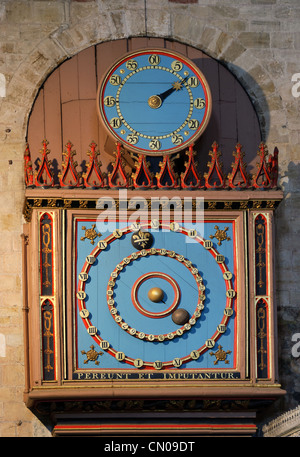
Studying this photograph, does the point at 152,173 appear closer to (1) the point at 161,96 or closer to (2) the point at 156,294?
(1) the point at 161,96

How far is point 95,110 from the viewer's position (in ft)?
50.7

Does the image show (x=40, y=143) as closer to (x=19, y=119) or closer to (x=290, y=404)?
(x=19, y=119)

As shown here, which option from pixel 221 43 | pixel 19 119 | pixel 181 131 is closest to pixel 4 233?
pixel 19 119

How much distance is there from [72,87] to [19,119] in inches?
29.0

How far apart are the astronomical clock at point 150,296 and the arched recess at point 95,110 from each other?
0.66m

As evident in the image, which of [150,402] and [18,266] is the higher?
[18,266]

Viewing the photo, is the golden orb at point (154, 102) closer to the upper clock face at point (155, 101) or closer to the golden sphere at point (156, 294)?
the upper clock face at point (155, 101)

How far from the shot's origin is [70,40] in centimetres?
1569

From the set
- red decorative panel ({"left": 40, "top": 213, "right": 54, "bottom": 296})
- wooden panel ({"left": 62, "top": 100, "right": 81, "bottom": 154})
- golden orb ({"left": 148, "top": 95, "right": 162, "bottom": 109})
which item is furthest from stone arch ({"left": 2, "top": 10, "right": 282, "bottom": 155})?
red decorative panel ({"left": 40, "top": 213, "right": 54, "bottom": 296})

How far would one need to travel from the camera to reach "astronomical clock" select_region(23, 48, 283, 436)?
14234 mm

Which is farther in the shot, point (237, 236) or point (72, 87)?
point (72, 87)

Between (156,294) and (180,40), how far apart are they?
337 cm

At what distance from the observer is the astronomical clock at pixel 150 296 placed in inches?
560

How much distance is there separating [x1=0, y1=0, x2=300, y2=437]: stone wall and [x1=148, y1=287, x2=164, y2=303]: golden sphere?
1611mm
